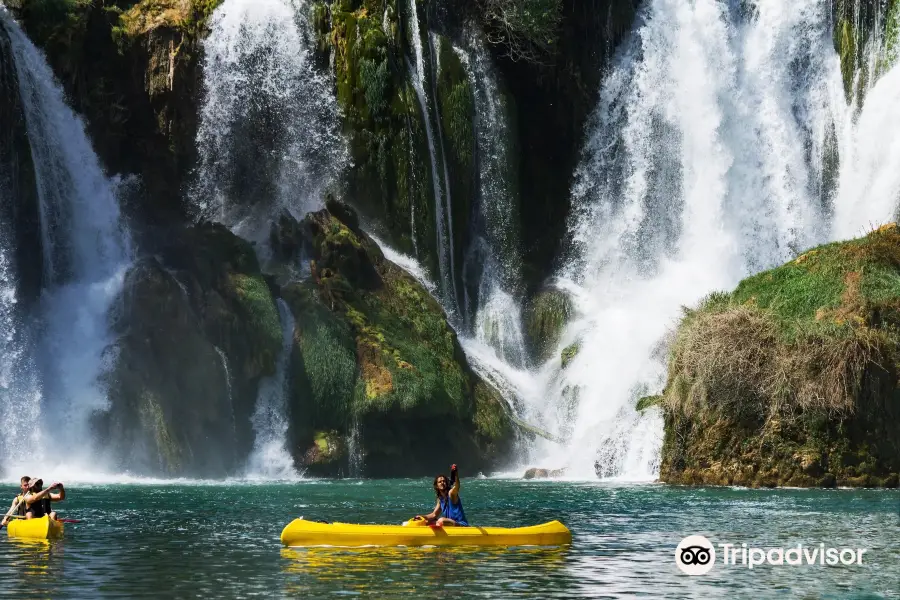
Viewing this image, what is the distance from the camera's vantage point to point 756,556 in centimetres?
1820

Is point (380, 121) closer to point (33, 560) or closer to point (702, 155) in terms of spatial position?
point (702, 155)

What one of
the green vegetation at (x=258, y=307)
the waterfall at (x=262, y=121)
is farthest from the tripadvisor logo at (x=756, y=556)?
the waterfall at (x=262, y=121)

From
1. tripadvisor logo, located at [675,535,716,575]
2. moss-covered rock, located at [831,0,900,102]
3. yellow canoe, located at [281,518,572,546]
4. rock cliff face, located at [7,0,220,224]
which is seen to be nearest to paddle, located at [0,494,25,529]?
yellow canoe, located at [281,518,572,546]

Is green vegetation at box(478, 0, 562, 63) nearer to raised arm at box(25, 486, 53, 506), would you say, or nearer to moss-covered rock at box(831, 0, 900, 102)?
moss-covered rock at box(831, 0, 900, 102)

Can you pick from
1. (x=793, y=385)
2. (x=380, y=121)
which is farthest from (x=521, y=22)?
(x=793, y=385)

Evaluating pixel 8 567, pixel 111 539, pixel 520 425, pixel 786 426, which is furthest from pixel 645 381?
pixel 8 567

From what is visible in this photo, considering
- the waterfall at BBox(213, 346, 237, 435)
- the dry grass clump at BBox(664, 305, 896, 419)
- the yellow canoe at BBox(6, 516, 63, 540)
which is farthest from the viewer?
the waterfall at BBox(213, 346, 237, 435)

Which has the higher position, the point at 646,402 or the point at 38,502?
the point at 646,402

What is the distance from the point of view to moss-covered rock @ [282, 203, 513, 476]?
3925cm

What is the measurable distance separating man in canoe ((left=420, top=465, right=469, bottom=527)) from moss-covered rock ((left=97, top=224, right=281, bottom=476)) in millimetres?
18766

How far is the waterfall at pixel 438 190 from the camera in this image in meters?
44.8

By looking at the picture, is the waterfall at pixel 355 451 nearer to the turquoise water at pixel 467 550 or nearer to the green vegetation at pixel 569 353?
the green vegetation at pixel 569 353

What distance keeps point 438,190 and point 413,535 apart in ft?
86.2

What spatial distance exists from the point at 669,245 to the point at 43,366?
67.0ft
